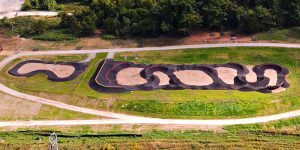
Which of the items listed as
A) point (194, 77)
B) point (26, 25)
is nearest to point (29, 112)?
point (194, 77)

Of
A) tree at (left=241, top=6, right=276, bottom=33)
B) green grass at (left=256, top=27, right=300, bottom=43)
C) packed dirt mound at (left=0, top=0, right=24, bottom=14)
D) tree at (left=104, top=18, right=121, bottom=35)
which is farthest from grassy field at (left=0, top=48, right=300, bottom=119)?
packed dirt mound at (left=0, top=0, right=24, bottom=14)

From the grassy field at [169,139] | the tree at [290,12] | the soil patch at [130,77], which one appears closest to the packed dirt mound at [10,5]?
the soil patch at [130,77]

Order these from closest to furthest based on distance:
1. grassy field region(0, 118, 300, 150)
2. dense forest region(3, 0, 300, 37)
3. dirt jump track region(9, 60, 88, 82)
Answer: grassy field region(0, 118, 300, 150), dirt jump track region(9, 60, 88, 82), dense forest region(3, 0, 300, 37)

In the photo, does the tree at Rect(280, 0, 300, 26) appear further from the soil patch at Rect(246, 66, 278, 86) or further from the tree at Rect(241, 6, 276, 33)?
the soil patch at Rect(246, 66, 278, 86)

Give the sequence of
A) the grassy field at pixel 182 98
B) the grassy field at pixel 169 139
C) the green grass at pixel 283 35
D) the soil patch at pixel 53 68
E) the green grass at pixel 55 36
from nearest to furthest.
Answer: the grassy field at pixel 169 139 < the grassy field at pixel 182 98 < the soil patch at pixel 53 68 < the green grass at pixel 283 35 < the green grass at pixel 55 36

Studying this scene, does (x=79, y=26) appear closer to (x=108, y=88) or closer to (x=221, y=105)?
(x=108, y=88)

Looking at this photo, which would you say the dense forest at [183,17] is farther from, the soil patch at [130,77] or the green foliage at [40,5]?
the soil patch at [130,77]
